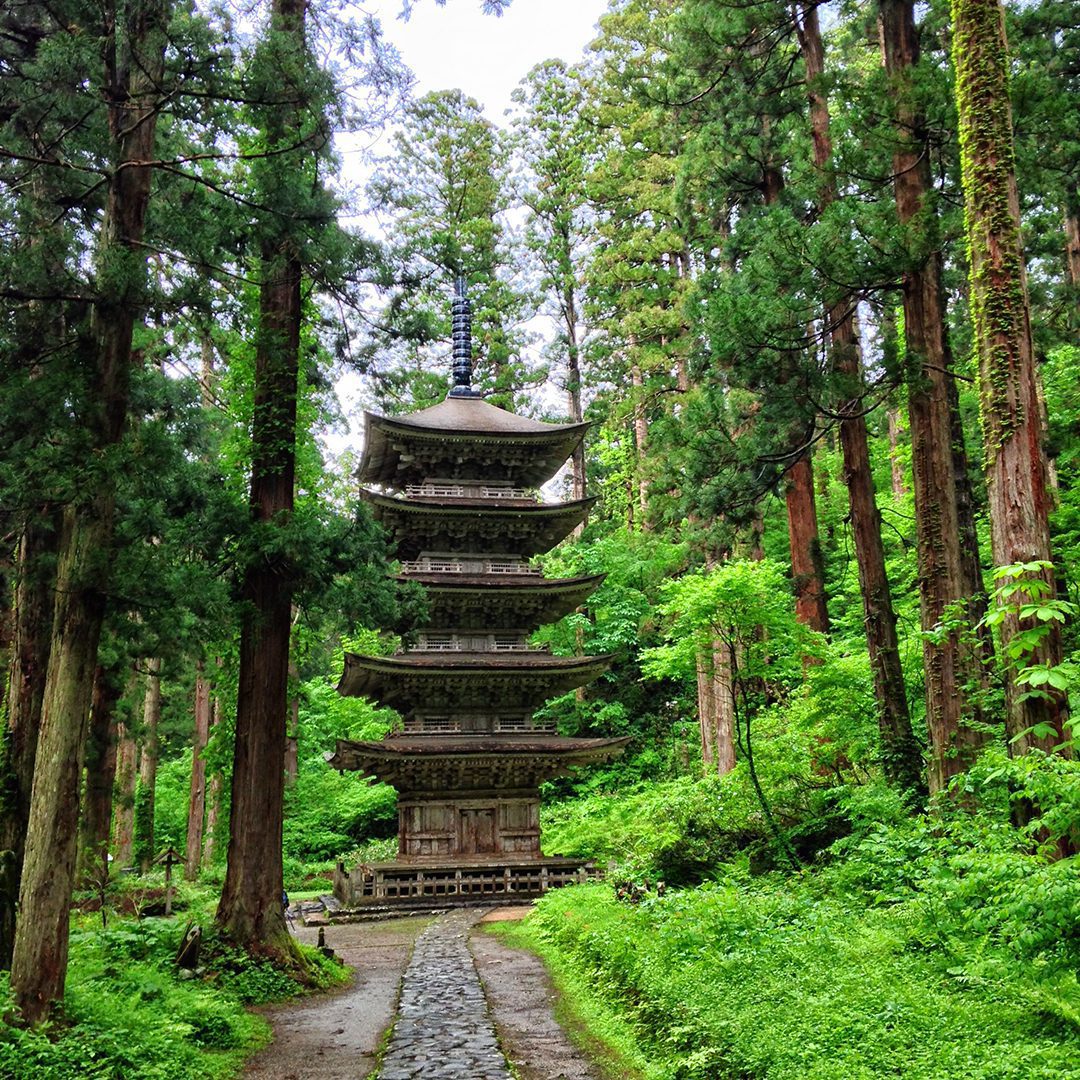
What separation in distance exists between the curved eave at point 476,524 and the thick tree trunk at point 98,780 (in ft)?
24.2

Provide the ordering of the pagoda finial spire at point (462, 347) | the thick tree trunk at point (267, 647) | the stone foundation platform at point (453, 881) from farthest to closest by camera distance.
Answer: the pagoda finial spire at point (462, 347), the stone foundation platform at point (453, 881), the thick tree trunk at point (267, 647)

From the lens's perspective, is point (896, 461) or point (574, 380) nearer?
point (896, 461)

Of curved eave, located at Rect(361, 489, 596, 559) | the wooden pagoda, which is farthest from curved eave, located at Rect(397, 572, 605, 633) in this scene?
curved eave, located at Rect(361, 489, 596, 559)

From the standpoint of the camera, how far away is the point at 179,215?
930 cm

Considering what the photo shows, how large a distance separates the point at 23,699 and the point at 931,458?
30.5 feet

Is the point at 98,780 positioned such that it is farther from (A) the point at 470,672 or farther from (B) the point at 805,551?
(B) the point at 805,551

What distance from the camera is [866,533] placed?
12.8 metres

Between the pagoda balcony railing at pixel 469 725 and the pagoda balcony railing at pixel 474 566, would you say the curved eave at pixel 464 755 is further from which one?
the pagoda balcony railing at pixel 474 566

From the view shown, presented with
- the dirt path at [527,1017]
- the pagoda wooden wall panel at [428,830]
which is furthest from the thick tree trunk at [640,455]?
the dirt path at [527,1017]

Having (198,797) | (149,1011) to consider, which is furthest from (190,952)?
(198,797)

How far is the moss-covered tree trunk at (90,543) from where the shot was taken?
657 centimetres

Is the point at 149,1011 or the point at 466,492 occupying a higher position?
the point at 466,492

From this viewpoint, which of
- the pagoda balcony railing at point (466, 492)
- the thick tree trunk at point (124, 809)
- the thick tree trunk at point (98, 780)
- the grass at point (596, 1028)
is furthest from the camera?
the thick tree trunk at point (124, 809)

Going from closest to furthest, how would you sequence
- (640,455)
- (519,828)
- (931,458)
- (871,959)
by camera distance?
(871,959) < (931,458) < (519,828) < (640,455)
